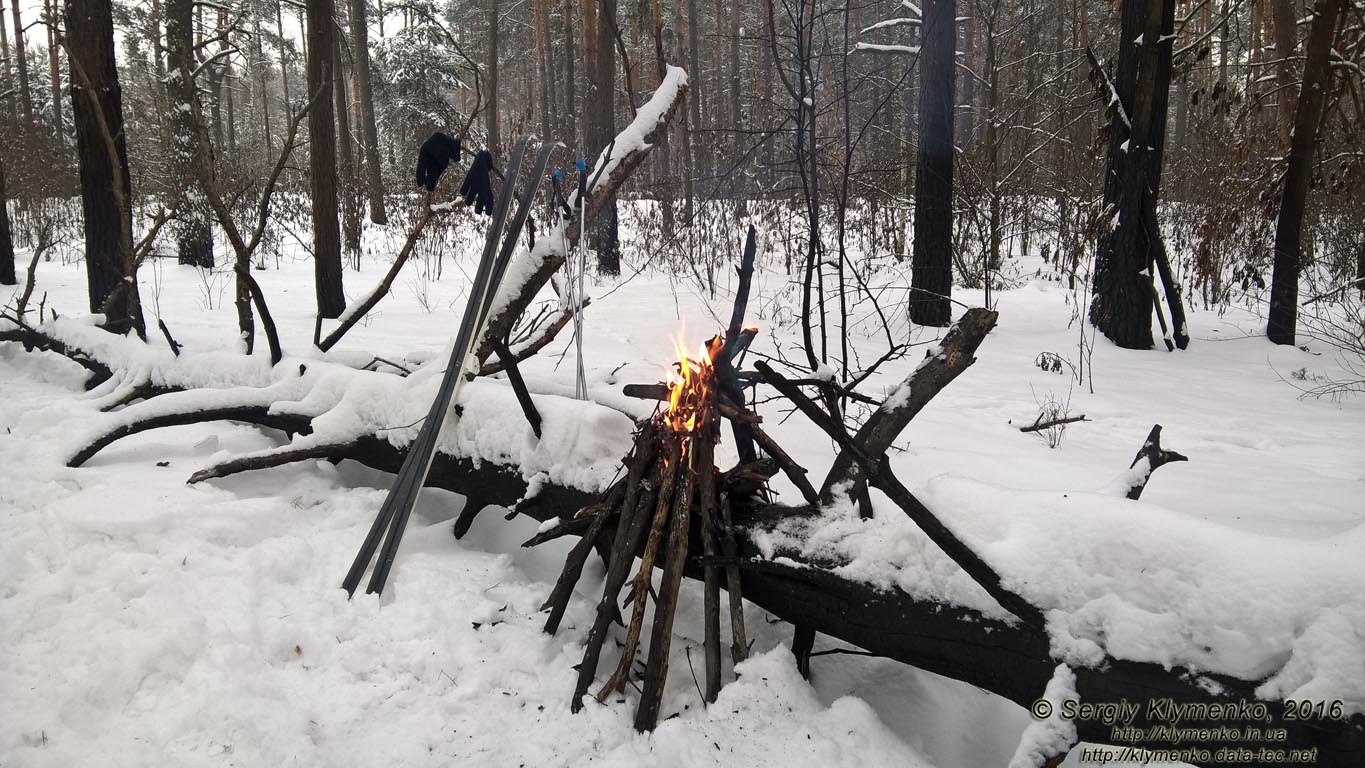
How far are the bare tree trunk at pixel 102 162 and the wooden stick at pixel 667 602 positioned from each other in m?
4.93

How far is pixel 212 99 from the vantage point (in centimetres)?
1697

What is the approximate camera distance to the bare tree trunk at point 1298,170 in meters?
5.66

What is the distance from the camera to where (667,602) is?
205 cm

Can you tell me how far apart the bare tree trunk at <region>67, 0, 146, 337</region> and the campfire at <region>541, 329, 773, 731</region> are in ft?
15.6

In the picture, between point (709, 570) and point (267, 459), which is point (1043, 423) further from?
point (267, 459)

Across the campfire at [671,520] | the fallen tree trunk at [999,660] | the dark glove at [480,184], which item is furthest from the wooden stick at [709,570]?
the dark glove at [480,184]

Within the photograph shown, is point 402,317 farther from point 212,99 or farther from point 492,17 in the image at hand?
point 492,17

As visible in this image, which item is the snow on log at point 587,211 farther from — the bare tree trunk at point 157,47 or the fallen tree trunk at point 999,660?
the bare tree trunk at point 157,47

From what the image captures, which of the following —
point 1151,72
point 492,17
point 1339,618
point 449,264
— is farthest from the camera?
point 492,17

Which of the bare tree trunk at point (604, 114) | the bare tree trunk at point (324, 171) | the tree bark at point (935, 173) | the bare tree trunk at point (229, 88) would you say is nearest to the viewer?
the bare tree trunk at point (324, 171)

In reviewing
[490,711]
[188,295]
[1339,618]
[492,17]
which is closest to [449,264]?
[188,295]

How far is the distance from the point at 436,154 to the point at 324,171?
182 inches

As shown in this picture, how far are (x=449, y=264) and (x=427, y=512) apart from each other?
9.10 metres

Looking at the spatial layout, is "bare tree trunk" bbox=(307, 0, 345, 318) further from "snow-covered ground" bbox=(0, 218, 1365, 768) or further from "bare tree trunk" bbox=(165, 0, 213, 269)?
"bare tree trunk" bbox=(165, 0, 213, 269)
